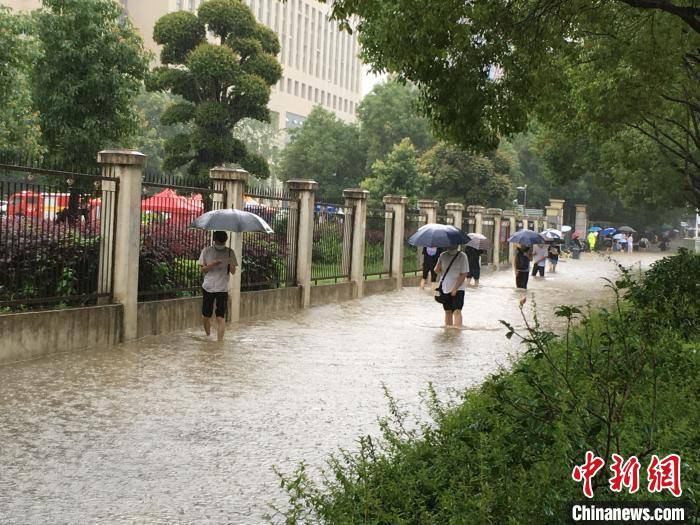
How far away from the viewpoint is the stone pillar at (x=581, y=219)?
7869cm

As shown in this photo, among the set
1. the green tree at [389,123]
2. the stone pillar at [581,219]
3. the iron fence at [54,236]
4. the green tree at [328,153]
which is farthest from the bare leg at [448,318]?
the stone pillar at [581,219]

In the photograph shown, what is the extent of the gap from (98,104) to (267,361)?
24273 millimetres

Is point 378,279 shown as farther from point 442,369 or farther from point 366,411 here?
point 366,411

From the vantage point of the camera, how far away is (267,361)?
12484 mm

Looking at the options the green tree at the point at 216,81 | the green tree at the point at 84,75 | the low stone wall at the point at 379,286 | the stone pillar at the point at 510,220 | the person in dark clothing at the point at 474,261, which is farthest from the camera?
the stone pillar at the point at 510,220

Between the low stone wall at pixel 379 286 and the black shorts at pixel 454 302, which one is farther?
the low stone wall at pixel 379 286

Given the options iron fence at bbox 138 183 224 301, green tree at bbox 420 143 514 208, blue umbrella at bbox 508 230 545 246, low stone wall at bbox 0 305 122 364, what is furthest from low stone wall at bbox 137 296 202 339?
green tree at bbox 420 143 514 208

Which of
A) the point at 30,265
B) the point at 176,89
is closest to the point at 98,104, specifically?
the point at 176,89

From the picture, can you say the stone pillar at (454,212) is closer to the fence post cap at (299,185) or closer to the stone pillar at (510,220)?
the stone pillar at (510,220)

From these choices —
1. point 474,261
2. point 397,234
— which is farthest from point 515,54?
point 474,261

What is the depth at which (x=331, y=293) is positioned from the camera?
22.0 metres

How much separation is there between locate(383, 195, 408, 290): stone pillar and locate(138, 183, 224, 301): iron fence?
11253 mm

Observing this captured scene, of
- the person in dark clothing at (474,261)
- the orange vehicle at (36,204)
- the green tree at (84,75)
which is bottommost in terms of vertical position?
the person in dark clothing at (474,261)

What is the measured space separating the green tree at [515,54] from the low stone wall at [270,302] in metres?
4.31
